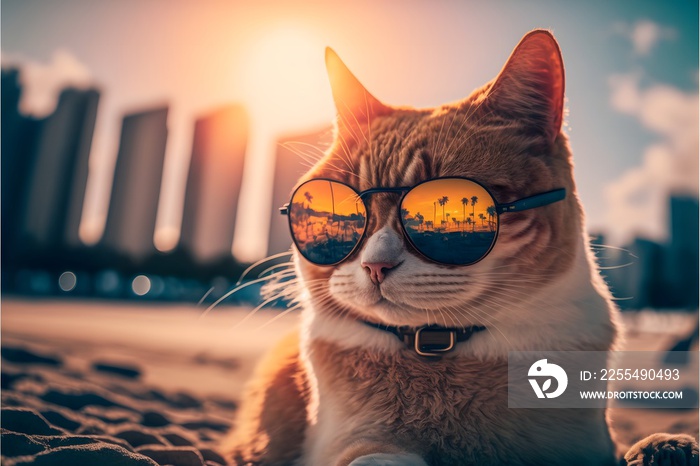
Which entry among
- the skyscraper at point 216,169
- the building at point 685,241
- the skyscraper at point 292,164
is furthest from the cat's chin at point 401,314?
the skyscraper at point 216,169

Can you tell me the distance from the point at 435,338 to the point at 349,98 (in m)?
0.77

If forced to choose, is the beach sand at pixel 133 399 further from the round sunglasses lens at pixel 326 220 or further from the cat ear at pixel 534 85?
the cat ear at pixel 534 85

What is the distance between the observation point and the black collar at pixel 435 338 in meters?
1.12

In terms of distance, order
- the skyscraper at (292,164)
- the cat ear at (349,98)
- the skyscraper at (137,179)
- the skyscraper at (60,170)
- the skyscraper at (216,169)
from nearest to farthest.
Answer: the cat ear at (349,98), the skyscraper at (292,164), the skyscraper at (216,169), the skyscraper at (137,179), the skyscraper at (60,170)

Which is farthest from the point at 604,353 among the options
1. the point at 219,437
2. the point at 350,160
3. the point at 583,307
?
the point at 219,437

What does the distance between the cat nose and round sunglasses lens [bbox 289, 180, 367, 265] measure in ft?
0.35

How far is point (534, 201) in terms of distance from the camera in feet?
3.71

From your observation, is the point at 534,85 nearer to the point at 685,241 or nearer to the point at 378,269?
the point at 378,269

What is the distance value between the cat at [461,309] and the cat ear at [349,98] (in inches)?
5.0

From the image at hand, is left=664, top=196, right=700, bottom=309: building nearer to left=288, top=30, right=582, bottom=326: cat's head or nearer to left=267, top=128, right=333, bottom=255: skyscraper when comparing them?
left=288, top=30, right=582, bottom=326: cat's head

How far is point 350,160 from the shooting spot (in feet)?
4.43

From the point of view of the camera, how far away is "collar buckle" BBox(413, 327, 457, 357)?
1.12 m

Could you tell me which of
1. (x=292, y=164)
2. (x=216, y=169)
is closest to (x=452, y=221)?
(x=292, y=164)

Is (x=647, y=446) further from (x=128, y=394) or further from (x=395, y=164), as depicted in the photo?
(x=128, y=394)
